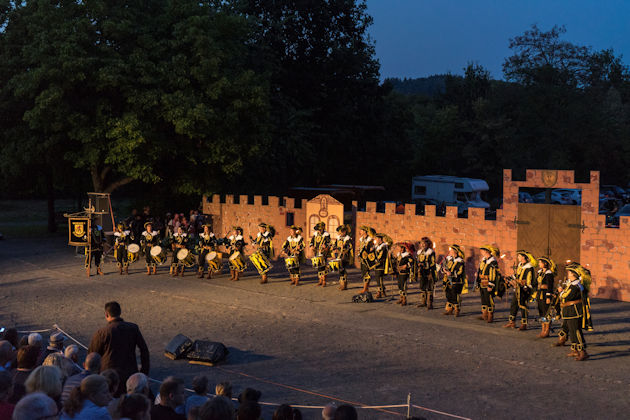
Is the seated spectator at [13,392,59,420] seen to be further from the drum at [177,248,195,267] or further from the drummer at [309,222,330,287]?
the drum at [177,248,195,267]

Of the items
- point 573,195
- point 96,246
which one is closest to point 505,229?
point 96,246

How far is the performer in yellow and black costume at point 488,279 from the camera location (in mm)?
16984

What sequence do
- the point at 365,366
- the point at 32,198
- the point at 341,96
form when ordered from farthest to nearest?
the point at 32,198 → the point at 341,96 → the point at 365,366

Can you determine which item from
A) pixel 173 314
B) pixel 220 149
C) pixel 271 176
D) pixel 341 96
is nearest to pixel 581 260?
pixel 173 314

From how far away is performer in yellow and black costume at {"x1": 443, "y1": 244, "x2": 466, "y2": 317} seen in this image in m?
17.6

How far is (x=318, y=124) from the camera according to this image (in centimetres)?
4366

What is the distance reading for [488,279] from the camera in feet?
55.8

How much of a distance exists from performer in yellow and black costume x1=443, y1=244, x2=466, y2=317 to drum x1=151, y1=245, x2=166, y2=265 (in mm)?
11278

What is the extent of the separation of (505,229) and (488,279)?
5.54 m

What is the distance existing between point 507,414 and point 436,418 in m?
1.23

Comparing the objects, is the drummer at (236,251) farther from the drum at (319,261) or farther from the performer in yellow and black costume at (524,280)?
the performer in yellow and black costume at (524,280)

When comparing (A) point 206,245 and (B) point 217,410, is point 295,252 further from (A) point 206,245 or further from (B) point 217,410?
(B) point 217,410

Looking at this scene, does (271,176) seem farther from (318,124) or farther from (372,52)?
(372,52)

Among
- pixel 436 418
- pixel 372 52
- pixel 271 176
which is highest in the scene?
pixel 372 52
